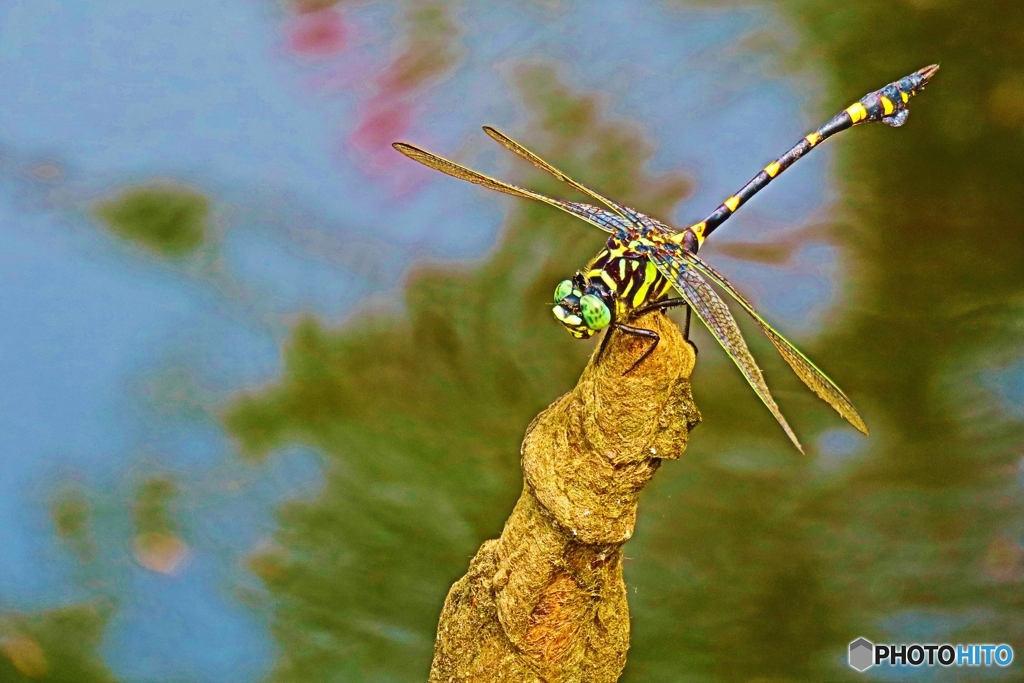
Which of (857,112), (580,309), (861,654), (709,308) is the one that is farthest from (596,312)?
(861,654)

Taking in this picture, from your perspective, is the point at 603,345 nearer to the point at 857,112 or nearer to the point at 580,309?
the point at 580,309

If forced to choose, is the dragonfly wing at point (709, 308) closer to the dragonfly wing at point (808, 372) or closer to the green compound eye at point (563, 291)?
the dragonfly wing at point (808, 372)

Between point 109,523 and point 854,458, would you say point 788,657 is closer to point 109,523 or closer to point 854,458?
point 854,458

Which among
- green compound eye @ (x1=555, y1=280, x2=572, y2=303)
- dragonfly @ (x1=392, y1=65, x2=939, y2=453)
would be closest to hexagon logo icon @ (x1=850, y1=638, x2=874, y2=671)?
dragonfly @ (x1=392, y1=65, x2=939, y2=453)

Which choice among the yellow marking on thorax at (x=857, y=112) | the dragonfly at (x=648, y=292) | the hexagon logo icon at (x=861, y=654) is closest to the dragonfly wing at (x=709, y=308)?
the dragonfly at (x=648, y=292)

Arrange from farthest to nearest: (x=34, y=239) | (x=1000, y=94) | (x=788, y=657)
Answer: (x=34, y=239) < (x=1000, y=94) < (x=788, y=657)

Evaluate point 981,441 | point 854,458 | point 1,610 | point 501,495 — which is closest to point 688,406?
point 501,495
